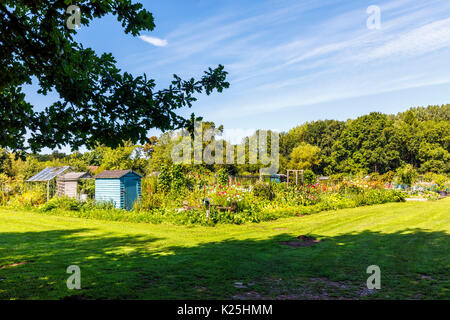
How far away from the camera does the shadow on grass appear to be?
199 inches

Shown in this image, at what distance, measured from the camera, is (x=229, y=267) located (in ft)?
21.3

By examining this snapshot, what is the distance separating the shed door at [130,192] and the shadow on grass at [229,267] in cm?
789

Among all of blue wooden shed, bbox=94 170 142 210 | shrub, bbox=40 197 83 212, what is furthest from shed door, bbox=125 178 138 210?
shrub, bbox=40 197 83 212

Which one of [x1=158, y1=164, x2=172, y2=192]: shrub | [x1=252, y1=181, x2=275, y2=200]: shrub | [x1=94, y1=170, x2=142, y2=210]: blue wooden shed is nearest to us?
[x1=158, y1=164, x2=172, y2=192]: shrub

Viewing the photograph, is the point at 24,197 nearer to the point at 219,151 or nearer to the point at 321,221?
the point at 321,221

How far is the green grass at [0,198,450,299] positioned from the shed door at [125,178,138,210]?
5300mm

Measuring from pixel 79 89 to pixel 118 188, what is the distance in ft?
46.3

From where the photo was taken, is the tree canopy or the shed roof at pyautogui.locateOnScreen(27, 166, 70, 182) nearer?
the tree canopy

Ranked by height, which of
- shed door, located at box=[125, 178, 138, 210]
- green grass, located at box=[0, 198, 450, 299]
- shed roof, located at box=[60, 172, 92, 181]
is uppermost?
shed roof, located at box=[60, 172, 92, 181]

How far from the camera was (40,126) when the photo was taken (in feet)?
15.6

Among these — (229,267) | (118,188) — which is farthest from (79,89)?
(118,188)

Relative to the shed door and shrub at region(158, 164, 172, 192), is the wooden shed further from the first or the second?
shrub at region(158, 164, 172, 192)
